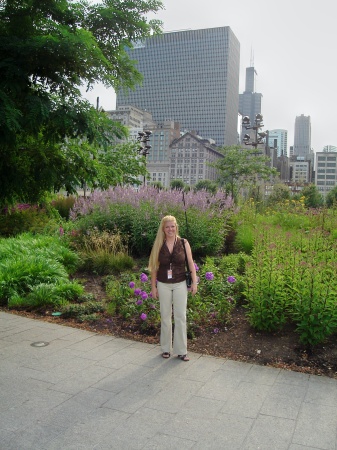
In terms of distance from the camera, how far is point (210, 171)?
154 meters

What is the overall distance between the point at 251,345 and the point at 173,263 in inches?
56.7

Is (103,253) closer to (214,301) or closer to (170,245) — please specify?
(214,301)

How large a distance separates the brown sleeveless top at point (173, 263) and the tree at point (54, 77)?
4.54ft

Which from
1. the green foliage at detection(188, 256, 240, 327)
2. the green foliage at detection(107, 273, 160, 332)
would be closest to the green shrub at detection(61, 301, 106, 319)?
the green foliage at detection(107, 273, 160, 332)

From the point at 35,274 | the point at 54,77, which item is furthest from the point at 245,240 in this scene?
the point at 54,77

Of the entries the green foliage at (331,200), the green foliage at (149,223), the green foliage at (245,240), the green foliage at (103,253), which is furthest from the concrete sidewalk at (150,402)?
the green foliage at (331,200)

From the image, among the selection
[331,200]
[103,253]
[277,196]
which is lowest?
[103,253]

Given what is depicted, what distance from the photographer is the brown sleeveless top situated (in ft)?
15.9

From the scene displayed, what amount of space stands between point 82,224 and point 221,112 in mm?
159080

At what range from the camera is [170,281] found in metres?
4.82

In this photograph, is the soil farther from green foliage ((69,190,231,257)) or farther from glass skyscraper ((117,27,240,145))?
glass skyscraper ((117,27,240,145))

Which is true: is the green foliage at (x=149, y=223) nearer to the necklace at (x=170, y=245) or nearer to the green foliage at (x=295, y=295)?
the green foliage at (x=295, y=295)

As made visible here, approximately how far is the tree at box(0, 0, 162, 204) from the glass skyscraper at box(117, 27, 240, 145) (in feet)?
508

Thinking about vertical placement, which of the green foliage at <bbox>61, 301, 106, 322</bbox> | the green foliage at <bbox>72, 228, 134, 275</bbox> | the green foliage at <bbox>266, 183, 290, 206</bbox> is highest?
the green foliage at <bbox>266, 183, 290, 206</bbox>
